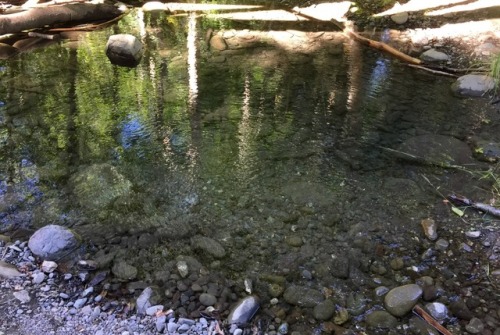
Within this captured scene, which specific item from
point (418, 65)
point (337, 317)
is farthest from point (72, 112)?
point (418, 65)

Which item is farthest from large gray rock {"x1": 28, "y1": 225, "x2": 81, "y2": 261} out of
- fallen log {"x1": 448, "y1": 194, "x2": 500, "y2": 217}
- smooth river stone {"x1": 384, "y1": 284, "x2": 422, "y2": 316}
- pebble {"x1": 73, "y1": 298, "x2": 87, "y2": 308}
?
fallen log {"x1": 448, "y1": 194, "x2": 500, "y2": 217}

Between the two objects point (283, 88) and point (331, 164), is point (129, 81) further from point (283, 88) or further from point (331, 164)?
point (331, 164)

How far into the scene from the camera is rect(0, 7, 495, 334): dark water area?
12.1 ft

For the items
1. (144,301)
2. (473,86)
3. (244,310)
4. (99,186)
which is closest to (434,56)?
(473,86)

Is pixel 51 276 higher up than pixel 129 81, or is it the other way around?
pixel 129 81

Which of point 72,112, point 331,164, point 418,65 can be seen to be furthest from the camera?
point 418,65

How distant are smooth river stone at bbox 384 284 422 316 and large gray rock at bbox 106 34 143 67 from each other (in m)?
6.13

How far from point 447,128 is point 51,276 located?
16.4 ft

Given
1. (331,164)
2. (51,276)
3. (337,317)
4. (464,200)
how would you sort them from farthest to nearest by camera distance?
(331,164)
(464,200)
(51,276)
(337,317)

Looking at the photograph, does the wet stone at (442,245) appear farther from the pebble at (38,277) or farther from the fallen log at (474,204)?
the pebble at (38,277)

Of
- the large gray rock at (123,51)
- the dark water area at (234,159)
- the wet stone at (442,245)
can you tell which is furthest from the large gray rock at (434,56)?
the large gray rock at (123,51)

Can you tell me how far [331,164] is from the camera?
15.9 feet

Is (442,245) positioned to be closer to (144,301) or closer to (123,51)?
(144,301)

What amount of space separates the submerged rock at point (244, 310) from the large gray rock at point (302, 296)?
0.27m
